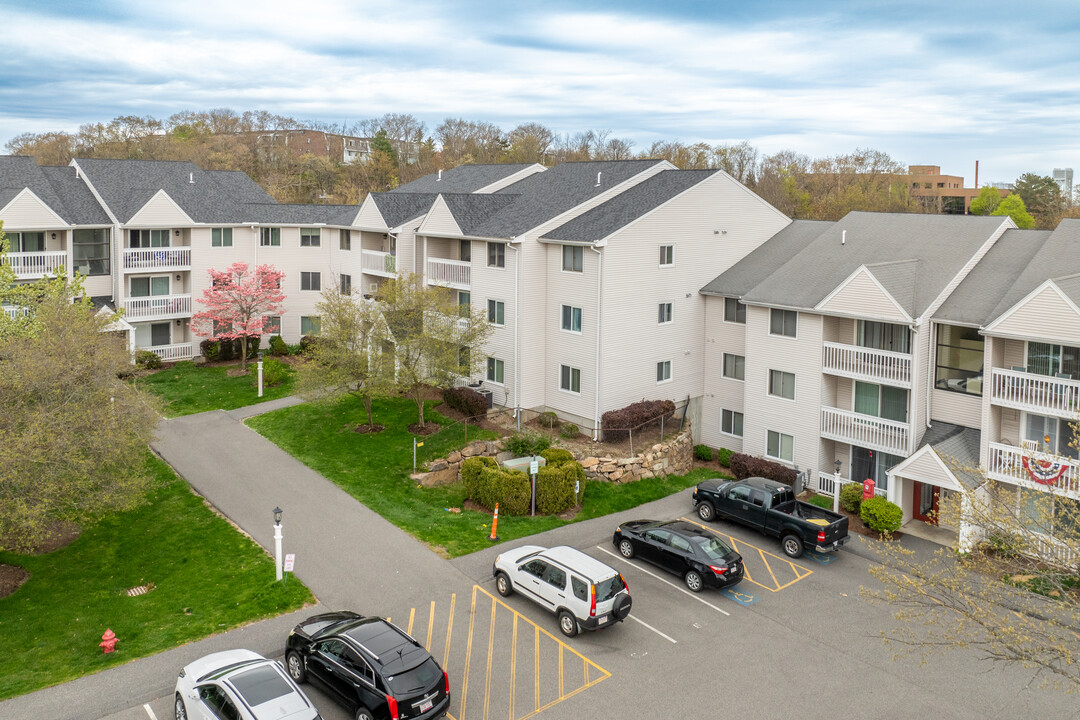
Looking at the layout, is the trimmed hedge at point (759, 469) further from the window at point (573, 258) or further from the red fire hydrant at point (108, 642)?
the red fire hydrant at point (108, 642)

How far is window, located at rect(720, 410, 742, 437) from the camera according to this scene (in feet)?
118

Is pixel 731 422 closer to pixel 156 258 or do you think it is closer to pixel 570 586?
pixel 570 586

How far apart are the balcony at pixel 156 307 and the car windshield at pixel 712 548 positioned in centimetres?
3439

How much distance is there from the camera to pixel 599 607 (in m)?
19.5

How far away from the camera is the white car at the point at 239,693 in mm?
14850

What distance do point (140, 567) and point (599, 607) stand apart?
1375 cm

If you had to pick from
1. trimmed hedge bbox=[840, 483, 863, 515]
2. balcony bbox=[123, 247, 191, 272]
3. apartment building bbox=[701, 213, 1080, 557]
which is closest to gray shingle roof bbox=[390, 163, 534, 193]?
balcony bbox=[123, 247, 191, 272]

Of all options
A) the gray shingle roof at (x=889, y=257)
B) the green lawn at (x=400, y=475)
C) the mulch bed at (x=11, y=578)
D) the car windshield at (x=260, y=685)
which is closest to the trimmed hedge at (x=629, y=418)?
the green lawn at (x=400, y=475)

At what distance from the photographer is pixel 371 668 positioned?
52.7ft

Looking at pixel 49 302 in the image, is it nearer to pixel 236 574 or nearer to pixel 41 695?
pixel 236 574

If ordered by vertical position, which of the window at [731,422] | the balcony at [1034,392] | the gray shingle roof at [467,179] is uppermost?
the gray shingle roof at [467,179]

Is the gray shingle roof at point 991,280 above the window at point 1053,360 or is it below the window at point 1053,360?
above

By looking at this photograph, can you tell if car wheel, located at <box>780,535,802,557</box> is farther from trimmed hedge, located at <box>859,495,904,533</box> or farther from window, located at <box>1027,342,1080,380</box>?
window, located at <box>1027,342,1080,380</box>

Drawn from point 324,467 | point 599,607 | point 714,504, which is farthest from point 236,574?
point 714,504
